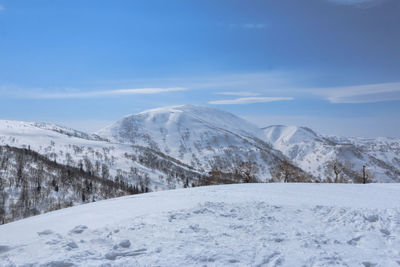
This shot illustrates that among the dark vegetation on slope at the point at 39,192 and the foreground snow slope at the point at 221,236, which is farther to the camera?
the dark vegetation on slope at the point at 39,192

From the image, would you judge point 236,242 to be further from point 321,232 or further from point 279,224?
point 321,232

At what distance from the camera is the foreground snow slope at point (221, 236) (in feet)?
26.5

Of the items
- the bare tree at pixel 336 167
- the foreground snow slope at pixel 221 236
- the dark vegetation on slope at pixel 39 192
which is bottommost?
the dark vegetation on slope at pixel 39 192

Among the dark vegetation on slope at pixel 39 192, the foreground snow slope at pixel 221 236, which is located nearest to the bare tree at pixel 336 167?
the foreground snow slope at pixel 221 236

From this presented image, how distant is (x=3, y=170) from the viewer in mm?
195250

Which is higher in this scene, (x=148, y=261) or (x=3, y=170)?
(x=148, y=261)

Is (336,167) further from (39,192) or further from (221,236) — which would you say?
(39,192)

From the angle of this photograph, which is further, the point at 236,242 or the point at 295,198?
the point at 295,198

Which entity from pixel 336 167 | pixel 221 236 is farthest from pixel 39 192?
pixel 221 236

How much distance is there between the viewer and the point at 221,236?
10.0 meters

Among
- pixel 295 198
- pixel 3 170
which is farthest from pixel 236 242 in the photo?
pixel 3 170

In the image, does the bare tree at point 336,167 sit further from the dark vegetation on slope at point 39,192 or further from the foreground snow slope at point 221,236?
the dark vegetation on slope at point 39,192

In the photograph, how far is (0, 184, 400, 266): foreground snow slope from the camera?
806 centimetres

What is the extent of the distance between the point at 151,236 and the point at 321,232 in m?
7.16
